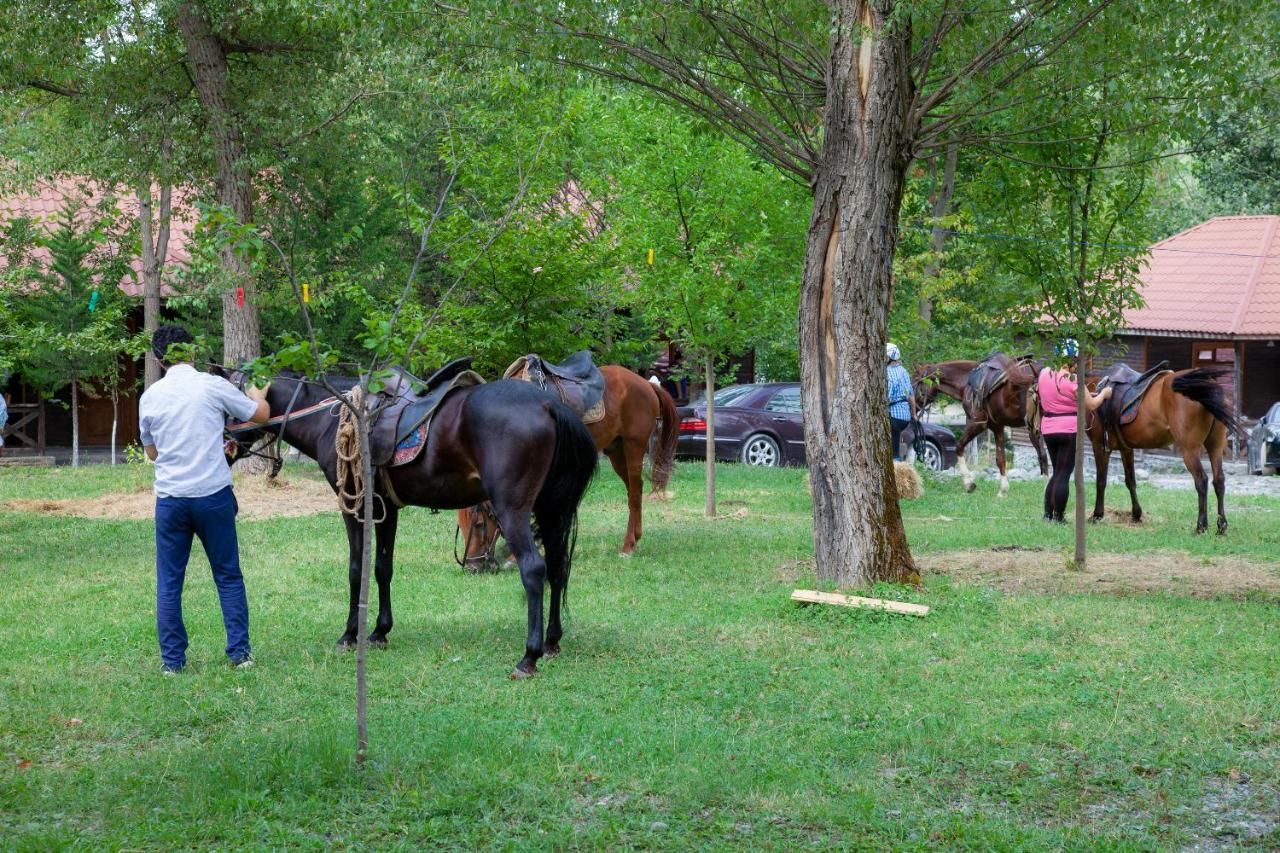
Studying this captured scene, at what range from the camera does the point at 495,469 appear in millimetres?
7328

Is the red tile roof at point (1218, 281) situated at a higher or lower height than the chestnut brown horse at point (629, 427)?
higher

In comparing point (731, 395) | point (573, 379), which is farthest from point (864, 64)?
point (731, 395)

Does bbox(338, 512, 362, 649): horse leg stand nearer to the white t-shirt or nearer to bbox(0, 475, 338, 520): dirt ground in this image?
the white t-shirt

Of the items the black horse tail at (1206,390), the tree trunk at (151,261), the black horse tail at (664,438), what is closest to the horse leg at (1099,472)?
the black horse tail at (1206,390)

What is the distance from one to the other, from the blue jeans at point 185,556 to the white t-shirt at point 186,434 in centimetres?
8

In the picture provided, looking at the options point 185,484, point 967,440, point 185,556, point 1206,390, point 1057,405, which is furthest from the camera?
point 967,440

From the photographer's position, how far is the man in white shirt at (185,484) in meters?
7.08

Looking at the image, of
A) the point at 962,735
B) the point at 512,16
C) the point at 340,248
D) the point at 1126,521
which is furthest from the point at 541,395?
the point at 340,248

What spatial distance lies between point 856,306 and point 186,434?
15.5ft

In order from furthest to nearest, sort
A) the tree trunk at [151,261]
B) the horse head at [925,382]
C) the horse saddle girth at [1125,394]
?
the tree trunk at [151,261], the horse head at [925,382], the horse saddle girth at [1125,394]

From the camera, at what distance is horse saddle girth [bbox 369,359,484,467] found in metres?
7.58

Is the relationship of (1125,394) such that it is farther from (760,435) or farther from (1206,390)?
(760,435)

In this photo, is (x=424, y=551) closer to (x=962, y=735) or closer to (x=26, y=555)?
(x=26, y=555)

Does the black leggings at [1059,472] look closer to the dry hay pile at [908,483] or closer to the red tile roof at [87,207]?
the dry hay pile at [908,483]
